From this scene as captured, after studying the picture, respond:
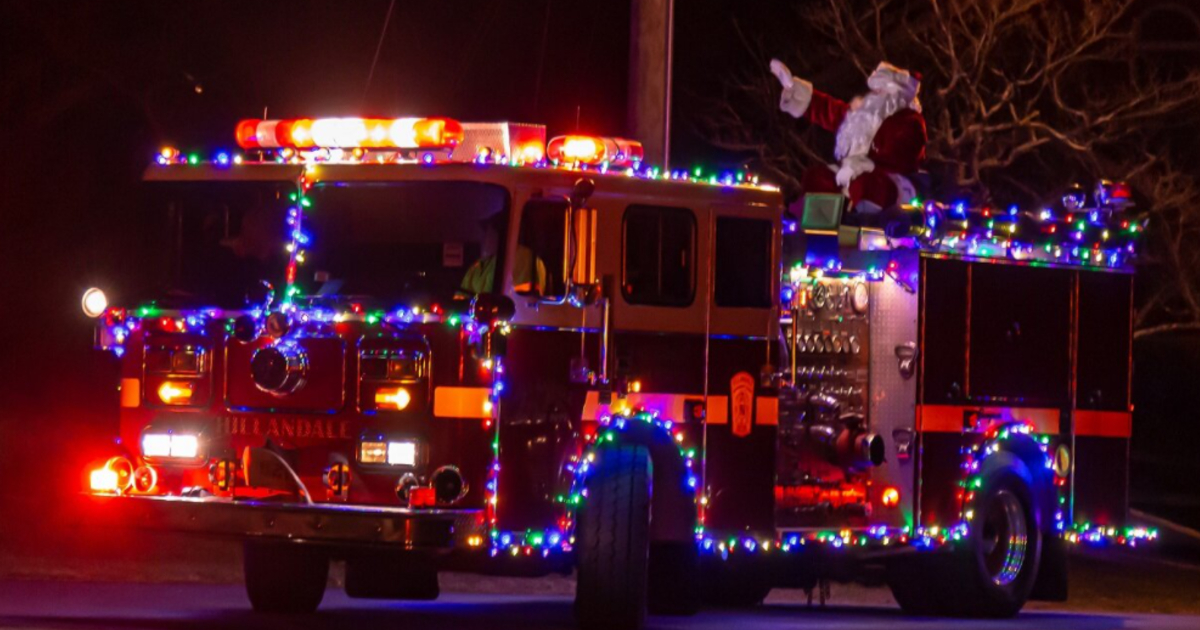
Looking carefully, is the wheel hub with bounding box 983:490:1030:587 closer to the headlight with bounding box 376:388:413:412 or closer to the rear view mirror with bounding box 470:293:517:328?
the rear view mirror with bounding box 470:293:517:328

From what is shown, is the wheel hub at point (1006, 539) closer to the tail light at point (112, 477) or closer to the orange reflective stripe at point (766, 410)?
the orange reflective stripe at point (766, 410)

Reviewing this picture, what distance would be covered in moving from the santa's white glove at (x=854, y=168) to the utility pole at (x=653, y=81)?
1.88 meters

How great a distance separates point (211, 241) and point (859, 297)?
13.9 feet

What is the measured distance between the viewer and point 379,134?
10750mm

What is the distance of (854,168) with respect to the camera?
44.7 feet

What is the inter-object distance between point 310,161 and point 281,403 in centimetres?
132

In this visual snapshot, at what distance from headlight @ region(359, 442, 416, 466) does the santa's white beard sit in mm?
4618

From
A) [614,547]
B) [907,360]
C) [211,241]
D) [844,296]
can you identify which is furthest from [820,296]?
[211,241]

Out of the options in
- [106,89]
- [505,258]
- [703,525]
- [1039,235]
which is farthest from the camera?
[106,89]

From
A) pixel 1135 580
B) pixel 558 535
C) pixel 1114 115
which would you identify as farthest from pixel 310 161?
pixel 1114 115

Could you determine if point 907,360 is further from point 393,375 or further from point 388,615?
point 393,375

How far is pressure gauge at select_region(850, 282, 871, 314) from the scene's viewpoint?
12945 mm

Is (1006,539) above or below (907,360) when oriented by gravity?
below

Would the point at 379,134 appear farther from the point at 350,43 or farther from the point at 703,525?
the point at 350,43
